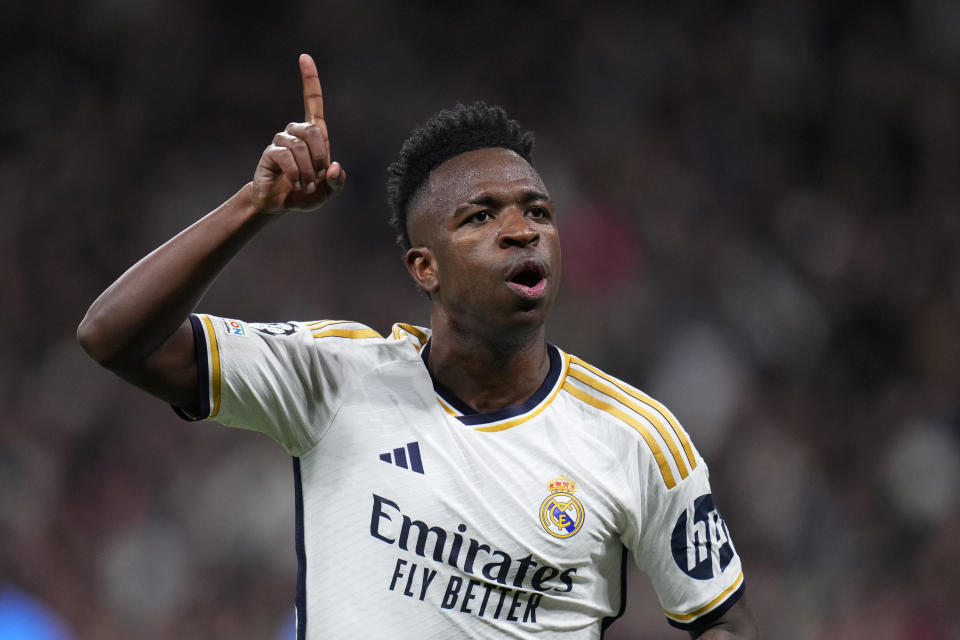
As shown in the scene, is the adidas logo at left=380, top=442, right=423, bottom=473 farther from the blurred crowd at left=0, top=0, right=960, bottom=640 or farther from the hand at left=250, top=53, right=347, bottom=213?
the blurred crowd at left=0, top=0, right=960, bottom=640

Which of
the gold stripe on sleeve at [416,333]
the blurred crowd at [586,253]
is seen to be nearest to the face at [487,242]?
the gold stripe on sleeve at [416,333]

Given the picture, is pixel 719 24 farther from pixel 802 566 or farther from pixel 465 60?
pixel 802 566

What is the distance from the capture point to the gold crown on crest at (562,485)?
110 inches

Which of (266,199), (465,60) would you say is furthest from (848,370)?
(266,199)

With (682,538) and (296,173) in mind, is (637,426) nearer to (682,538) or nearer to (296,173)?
(682,538)

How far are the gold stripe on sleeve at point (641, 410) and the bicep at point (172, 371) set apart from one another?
1022 mm

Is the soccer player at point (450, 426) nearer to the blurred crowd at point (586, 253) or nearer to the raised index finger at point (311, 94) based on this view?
the raised index finger at point (311, 94)

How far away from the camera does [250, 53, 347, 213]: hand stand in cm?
252

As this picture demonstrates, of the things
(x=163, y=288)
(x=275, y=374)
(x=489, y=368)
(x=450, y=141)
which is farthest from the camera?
(x=450, y=141)

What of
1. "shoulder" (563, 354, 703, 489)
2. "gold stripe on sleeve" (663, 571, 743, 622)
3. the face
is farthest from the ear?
"gold stripe on sleeve" (663, 571, 743, 622)

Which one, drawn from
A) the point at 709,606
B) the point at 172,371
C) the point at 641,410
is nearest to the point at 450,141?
the point at 641,410

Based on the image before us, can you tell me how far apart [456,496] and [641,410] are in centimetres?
55

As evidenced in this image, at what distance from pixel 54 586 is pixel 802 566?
4.12 m

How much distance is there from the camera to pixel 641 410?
2.96 metres
